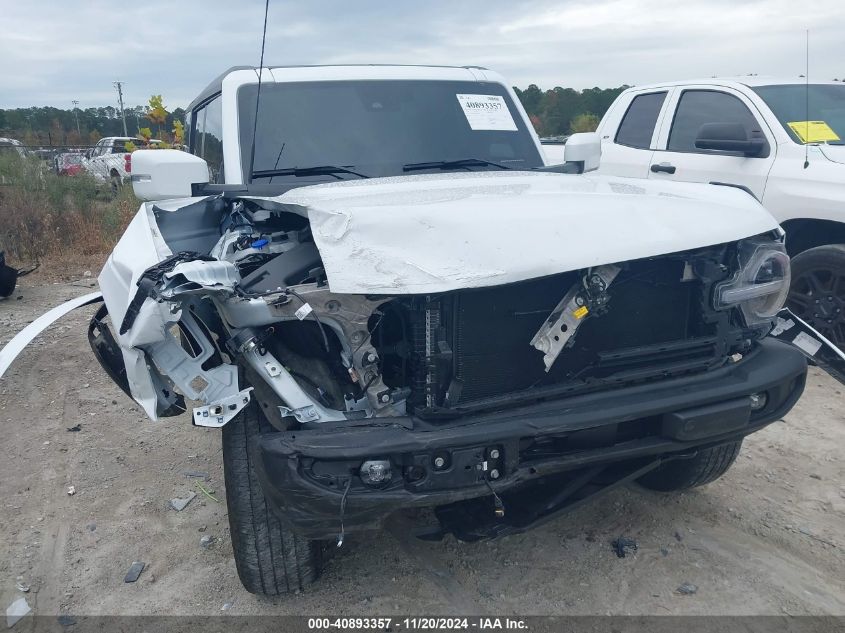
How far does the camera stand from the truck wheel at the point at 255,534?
2527 mm

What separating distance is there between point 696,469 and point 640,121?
4154 mm

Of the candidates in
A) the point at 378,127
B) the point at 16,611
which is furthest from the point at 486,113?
the point at 16,611

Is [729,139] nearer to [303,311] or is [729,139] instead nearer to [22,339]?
[303,311]

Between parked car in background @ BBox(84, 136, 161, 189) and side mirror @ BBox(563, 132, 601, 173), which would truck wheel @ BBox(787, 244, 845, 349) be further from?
parked car in background @ BBox(84, 136, 161, 189)

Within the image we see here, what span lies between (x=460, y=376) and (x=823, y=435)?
113 inches

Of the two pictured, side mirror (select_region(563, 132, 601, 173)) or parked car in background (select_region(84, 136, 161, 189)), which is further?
parked car in background (select_region(84, 136, 161, 189))

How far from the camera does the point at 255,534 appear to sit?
2592mm

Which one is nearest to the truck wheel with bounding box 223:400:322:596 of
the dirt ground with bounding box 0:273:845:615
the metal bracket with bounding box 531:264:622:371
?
the dirt ground with bounding box 0:273:845:615

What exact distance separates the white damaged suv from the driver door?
267 centimetres

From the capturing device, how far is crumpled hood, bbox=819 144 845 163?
4874mm

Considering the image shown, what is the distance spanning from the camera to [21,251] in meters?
9.45

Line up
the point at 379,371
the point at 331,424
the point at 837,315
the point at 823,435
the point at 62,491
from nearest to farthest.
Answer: the point at 331,424 < the point at 379,371 < the point at 62,491 < the point at 823,435 < the point at 837,315

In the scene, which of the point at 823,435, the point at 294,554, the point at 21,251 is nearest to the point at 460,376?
the point at 294,554

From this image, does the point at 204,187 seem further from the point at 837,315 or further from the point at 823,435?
the point at 837,315
